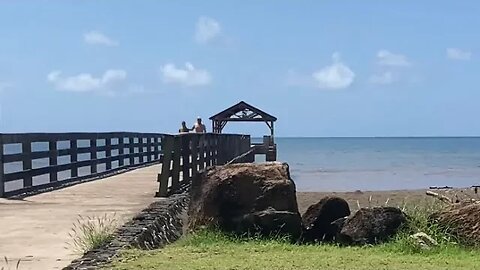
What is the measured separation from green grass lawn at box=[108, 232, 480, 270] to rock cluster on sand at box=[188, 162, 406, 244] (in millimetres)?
296

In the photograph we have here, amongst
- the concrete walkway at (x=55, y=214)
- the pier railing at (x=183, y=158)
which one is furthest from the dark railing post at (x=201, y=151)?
the concrete walkway at (x=55, y=214)

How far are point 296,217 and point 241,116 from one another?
33726mm

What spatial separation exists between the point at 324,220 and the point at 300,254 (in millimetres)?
2427

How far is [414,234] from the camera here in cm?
1013

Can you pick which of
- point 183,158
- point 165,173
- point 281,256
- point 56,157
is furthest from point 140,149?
point 281,256

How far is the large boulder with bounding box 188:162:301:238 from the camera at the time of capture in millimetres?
10352

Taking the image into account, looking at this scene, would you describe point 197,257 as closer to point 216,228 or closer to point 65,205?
point 216,228

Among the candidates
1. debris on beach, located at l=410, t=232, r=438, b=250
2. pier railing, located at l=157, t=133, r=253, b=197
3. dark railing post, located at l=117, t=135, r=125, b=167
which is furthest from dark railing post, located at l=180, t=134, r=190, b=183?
dark railing post, located at l=117, t=135, r=125, b=167

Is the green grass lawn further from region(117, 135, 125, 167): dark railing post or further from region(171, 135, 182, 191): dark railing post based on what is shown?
region(117, 135, 125, 167): dark railing post

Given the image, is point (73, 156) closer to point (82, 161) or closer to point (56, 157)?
point (82, 161)

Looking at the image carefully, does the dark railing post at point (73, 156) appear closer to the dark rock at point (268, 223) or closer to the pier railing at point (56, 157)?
the pier railing at point (56, 157)

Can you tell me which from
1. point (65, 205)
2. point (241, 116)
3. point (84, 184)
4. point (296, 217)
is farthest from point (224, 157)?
point (241, 116)

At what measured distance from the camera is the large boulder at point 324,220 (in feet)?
36.3

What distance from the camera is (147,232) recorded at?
9266 millimetres
